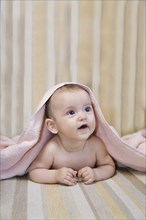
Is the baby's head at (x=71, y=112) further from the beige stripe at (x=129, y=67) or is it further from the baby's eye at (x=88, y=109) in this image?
the beige stripe at (x=129, y=67)

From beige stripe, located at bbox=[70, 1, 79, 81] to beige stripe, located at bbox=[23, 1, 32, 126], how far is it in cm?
16

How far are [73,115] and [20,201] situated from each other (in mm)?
305

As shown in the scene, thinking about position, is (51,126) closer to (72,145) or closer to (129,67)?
(72,145)

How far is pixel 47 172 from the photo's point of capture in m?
0.97

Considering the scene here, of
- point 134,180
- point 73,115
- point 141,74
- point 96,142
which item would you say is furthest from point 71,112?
point 141,74

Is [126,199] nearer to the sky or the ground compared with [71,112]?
nearer to the ground

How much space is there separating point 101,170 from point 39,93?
47cm

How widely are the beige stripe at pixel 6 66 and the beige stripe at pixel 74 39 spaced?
0.24m

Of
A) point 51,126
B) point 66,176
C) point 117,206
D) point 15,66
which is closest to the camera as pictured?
point 117,206

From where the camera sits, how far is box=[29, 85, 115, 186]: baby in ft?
3.20

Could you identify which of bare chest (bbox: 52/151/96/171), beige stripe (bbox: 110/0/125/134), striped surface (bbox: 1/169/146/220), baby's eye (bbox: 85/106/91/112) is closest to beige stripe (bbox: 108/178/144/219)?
striped surface (bbox: 1/169/146/220)

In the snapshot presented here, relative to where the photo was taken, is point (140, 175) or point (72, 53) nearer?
point (140, 175)

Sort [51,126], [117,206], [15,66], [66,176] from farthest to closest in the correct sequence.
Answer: [15,66]
[51,126]
[66,176]
[117,206]

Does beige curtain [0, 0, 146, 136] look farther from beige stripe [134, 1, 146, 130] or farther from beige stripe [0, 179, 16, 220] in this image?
beige stripe [0, 179, 16, 220]
